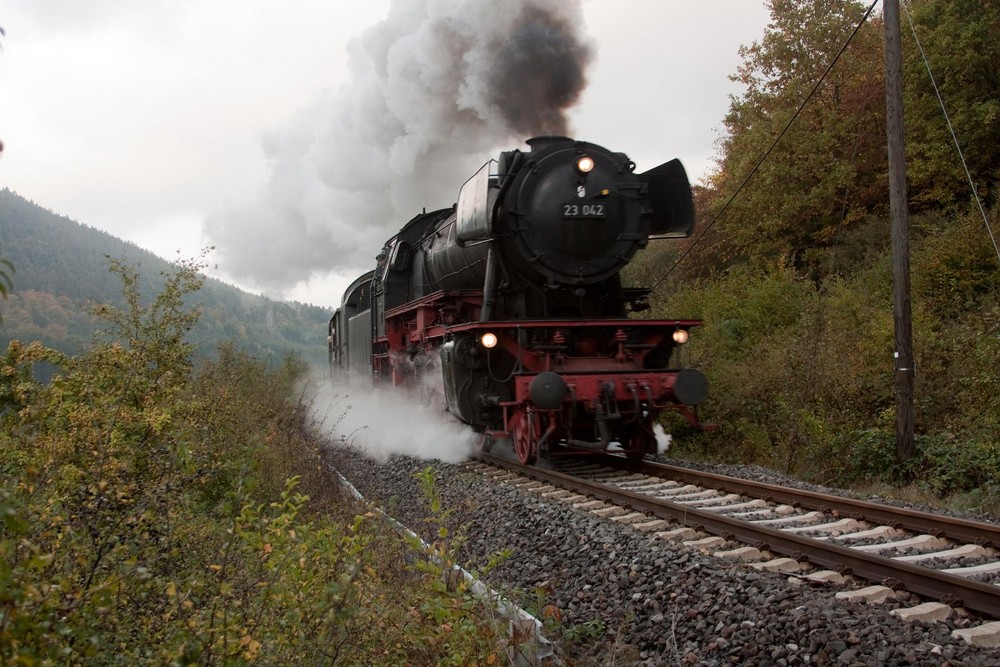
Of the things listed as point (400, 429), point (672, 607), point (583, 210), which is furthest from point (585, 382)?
point (400, 429)

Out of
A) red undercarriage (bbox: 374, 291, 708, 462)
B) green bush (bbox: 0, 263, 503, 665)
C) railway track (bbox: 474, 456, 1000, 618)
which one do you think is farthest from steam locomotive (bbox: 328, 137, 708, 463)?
green bush (bbox: 0, 263, 503, 665)

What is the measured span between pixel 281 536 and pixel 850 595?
119 inches

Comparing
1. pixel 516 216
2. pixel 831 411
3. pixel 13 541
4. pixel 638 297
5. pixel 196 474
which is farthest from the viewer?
pixel 831 411

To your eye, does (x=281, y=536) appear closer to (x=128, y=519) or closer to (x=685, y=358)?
(x=128, y=519)

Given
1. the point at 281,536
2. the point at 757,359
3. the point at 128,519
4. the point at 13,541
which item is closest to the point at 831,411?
the point at 757,359

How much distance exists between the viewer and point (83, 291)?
9012 cm

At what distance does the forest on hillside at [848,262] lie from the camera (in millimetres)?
9766

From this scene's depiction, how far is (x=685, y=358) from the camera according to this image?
14.2 meters

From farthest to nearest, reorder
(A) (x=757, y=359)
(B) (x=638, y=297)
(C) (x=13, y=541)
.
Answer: (A) (x=757, y=359)
(B) (x=638, y=297)
(C) (x=13, y=541)

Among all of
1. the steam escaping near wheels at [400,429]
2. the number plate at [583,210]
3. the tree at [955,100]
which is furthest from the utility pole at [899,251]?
the tree at [955,100]

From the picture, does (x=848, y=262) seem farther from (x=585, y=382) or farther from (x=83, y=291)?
(x=83, y=291)

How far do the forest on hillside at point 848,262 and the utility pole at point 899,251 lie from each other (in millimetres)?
406

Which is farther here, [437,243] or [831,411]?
[437,243]

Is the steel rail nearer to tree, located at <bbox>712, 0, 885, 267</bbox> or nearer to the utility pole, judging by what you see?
the utility pole
